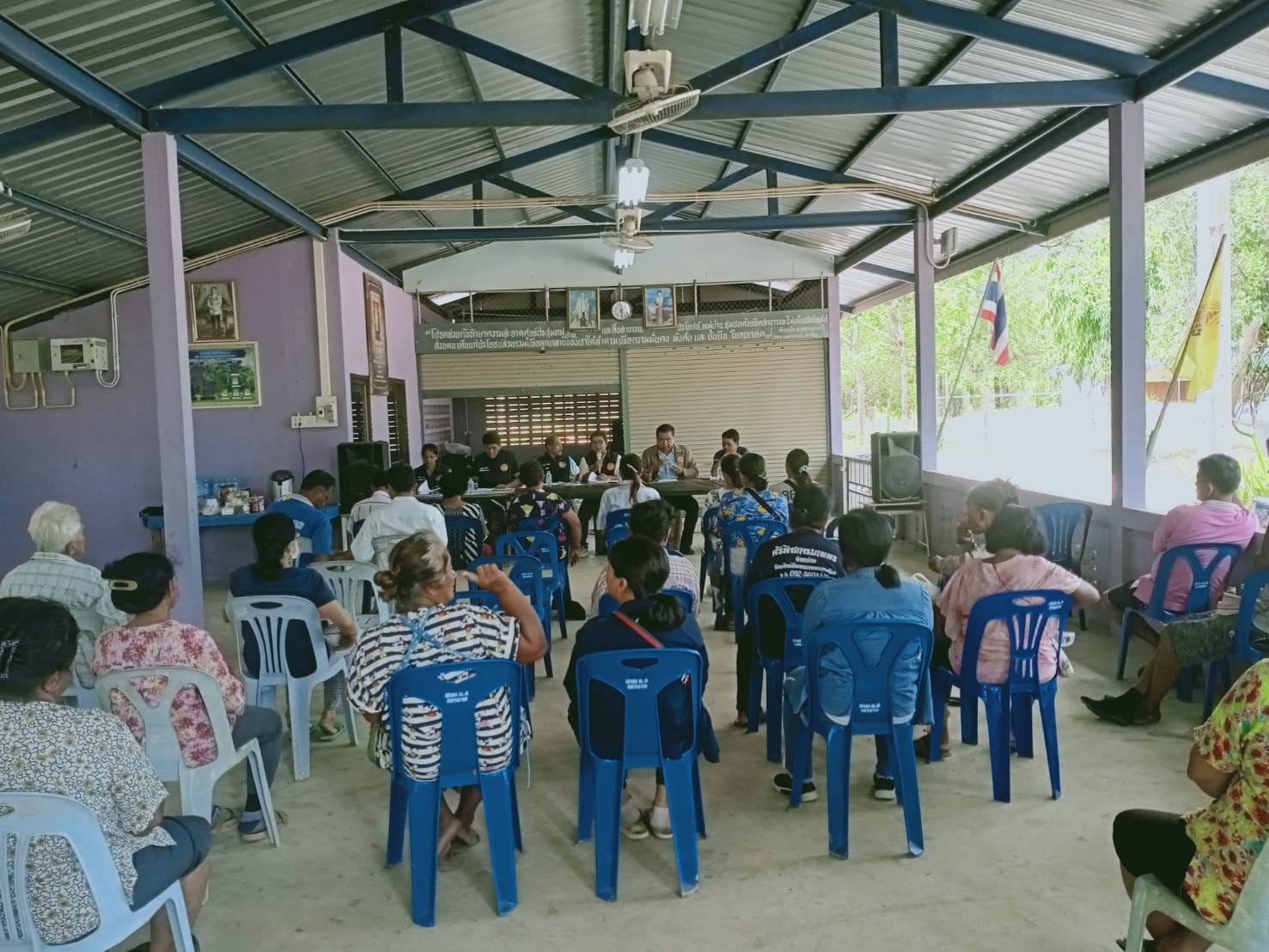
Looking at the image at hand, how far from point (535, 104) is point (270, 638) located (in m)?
3.58

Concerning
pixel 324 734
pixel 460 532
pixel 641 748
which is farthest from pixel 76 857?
pixel 460 532

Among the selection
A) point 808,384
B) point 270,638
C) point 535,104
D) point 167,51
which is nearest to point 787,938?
point 270,638

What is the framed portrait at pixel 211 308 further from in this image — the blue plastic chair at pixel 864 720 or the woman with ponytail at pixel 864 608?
the blue plastic chair at pixel 864 720

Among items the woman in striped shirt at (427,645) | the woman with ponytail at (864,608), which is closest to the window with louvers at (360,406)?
the woman in striped shirt at (427,645)

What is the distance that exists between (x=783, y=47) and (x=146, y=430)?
22.0ft

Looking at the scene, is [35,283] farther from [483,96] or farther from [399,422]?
[399,422]

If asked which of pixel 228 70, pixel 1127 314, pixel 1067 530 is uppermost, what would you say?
pixel 228 70

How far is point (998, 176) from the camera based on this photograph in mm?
7625

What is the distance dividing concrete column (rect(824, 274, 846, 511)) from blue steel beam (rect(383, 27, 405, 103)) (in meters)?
8.00

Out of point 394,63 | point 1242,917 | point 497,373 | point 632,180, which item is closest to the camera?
point 1242,917

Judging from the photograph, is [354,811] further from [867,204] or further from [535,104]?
[867,204]

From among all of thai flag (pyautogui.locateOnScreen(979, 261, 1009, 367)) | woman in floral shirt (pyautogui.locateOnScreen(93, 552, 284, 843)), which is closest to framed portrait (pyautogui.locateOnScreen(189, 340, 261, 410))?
woman in floral shirt (pyautogui.locateOnScreen(93, 552, 284, 843))

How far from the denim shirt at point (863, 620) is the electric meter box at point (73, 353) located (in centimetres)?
773

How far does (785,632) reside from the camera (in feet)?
12.6
